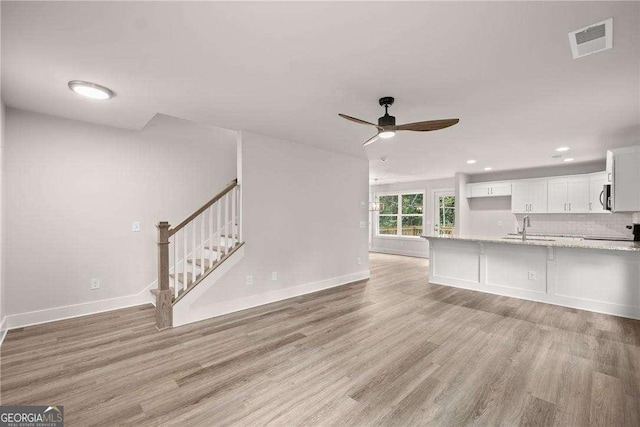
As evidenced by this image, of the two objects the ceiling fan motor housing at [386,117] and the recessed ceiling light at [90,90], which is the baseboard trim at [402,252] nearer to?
the ceiling fan motor housing at [386,117]

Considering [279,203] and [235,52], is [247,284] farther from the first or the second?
[235,52]

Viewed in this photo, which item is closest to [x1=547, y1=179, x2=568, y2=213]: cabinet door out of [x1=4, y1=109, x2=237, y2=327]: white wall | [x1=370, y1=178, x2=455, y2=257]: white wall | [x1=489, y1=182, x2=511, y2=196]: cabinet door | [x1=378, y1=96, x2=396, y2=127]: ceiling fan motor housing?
[x1=489, y1=182, x2=511, y2=196]: cabinet door

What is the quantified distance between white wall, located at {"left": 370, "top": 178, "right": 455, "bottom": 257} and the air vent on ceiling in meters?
6.73

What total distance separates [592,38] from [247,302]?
433 centimetres

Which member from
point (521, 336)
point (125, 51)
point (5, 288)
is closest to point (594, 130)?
point (521, 336)

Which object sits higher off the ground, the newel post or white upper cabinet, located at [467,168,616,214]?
white upper cabinet, located at [467,168,616,214]

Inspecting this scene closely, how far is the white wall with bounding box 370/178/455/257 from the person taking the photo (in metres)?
8.73

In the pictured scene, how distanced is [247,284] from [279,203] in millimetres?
1324

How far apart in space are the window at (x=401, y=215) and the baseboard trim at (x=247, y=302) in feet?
14.5

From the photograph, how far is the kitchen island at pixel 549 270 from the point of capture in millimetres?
3771

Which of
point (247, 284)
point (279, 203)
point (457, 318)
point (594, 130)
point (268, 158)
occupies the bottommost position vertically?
point (457, 318)

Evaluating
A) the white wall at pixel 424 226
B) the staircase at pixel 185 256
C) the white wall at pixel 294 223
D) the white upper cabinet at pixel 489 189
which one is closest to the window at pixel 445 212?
the white wall at pixel 424 226

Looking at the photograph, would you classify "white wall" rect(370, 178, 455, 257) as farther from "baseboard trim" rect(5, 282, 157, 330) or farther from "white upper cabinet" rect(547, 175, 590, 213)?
"baseboard trim" rect(5, 282, 157, 330)

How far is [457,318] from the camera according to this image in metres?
3.62
